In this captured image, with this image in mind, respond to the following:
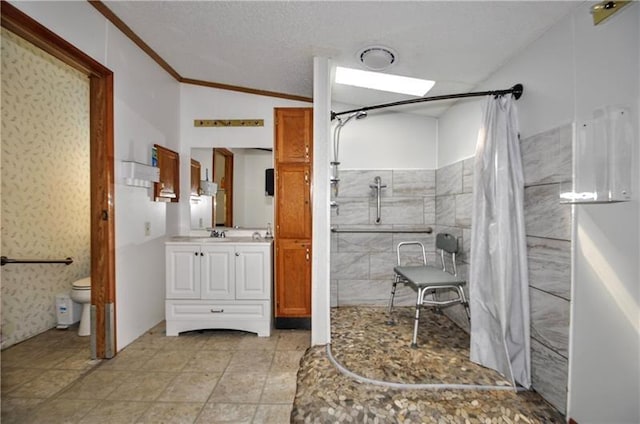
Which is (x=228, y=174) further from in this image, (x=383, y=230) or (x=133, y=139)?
(x=383, y=230)

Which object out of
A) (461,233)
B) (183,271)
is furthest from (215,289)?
(461,233)

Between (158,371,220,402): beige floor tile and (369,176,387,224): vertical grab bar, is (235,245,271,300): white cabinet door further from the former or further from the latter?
(369,176,387,224): vertical grab bar

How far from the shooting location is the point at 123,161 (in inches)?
84.7

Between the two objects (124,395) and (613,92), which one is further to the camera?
(124,395)

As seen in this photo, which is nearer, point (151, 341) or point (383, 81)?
point (151, 341)

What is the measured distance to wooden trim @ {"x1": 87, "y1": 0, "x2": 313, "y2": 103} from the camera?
1.94 metres

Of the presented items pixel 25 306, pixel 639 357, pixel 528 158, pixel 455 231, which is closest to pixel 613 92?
pixel 528 158

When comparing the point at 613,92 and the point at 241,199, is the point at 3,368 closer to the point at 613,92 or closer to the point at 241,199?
the point at 241,199

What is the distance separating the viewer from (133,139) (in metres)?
2.28

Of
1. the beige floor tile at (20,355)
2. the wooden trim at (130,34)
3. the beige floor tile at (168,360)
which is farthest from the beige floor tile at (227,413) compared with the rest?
the wooden trim at (130,34)

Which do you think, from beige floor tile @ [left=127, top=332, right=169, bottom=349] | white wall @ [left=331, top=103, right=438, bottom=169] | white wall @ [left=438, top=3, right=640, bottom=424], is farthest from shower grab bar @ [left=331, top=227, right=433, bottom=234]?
beige floor tile @ [left=127, top=332, right=169, bottom=349]

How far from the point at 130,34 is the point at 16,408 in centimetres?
249

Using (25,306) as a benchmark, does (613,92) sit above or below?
above

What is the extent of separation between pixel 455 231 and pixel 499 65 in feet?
4.48
